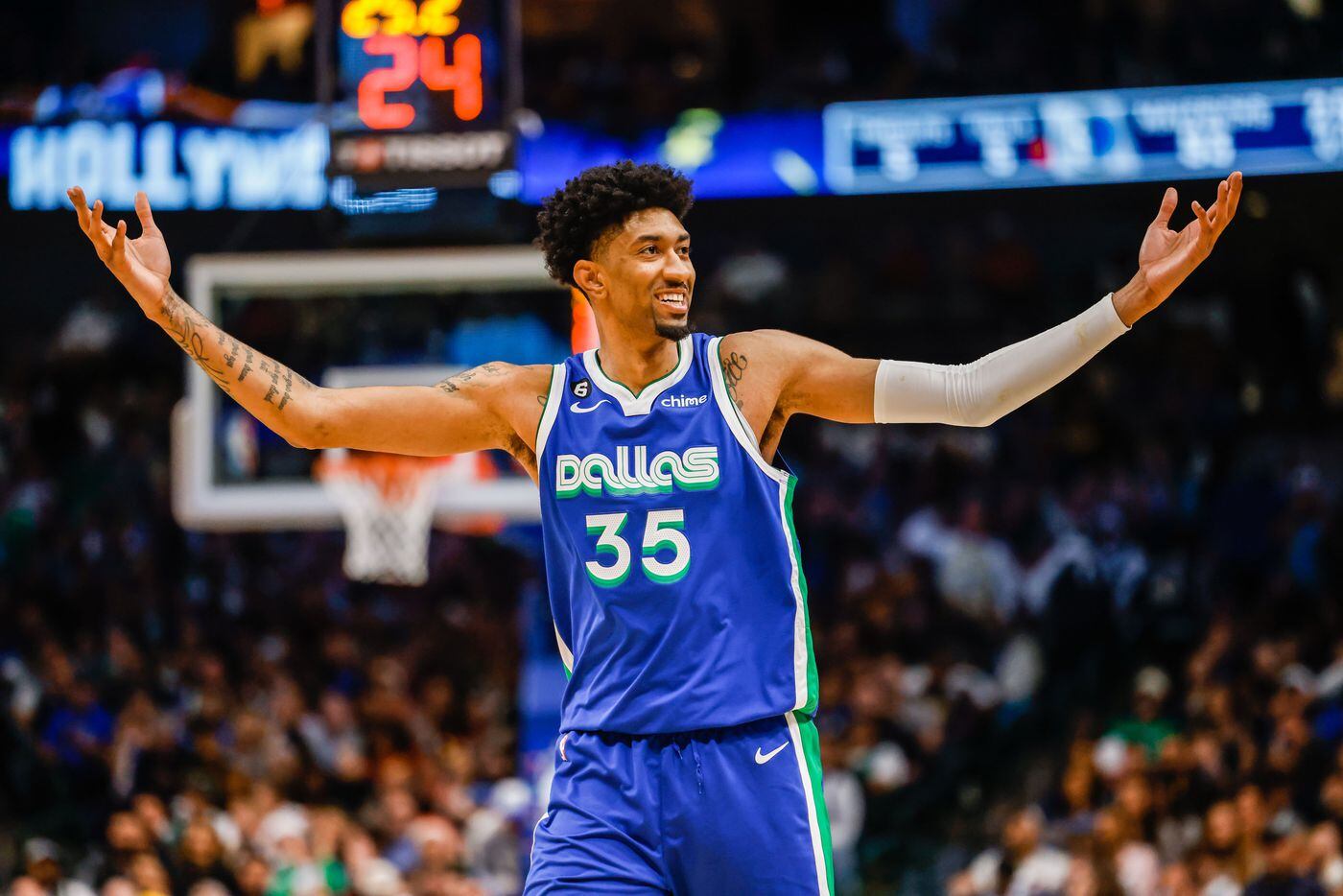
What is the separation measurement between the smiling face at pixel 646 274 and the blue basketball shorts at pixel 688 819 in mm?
A: 1032

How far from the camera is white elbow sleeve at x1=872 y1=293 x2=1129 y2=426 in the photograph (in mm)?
4156

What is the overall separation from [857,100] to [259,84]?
480 centimetres

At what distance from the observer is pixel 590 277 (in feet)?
14.8

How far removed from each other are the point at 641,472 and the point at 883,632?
10.2m

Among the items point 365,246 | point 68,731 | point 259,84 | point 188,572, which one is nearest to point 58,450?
point 188,572

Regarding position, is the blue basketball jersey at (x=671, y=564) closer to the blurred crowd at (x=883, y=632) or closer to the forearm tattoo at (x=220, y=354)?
the forearm tattoo at (x=220, y=354)

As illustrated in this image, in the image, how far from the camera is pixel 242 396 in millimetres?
4367

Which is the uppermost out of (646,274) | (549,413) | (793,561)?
(646,274)

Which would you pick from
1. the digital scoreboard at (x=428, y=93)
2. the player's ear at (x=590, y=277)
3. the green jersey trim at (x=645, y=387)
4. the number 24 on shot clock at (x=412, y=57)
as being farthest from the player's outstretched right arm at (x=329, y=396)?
the number 24 on shot clock at (x=412, y=57)

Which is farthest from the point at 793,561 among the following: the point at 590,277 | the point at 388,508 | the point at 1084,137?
the point at 1084,137

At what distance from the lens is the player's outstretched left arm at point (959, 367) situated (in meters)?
4.18

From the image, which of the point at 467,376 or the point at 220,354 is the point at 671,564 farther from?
the point at 220,354

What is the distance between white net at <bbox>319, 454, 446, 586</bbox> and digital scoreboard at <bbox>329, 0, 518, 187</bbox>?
73.8 inches

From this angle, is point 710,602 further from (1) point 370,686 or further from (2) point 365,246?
(1) point 370,686
